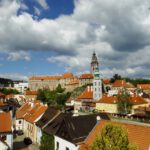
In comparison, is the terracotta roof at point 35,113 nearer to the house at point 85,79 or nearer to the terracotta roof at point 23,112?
the terracotta roof at point 23,112

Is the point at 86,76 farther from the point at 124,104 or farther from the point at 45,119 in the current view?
the point at 45,119

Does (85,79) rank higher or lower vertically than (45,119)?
higher

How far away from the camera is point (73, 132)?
34.0 metres

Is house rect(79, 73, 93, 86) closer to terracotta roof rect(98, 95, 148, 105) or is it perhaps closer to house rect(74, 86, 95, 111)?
house rect(74, 86, 95, 111)

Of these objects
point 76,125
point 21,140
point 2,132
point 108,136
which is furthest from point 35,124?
point 108,136

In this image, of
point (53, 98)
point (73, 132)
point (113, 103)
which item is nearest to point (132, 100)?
point (113, 103)

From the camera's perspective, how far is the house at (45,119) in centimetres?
4467

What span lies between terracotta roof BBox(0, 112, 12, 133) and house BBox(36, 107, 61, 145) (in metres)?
6.26

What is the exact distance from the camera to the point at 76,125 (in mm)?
35438

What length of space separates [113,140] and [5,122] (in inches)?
988

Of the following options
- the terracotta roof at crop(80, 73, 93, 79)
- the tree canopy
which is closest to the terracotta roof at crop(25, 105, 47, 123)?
the tree canopy

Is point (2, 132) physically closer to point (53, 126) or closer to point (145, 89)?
point (53, 126)

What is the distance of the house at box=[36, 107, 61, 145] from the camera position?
4467cm

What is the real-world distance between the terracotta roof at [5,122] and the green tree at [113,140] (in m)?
21.8
